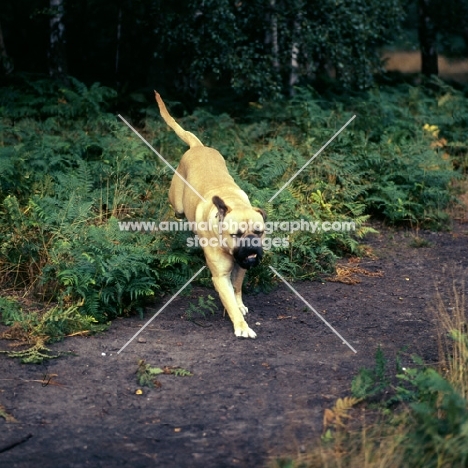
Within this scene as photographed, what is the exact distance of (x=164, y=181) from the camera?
10062 mm

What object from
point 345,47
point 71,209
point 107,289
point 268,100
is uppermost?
point 345,47

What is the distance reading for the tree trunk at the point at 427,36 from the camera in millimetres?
17875

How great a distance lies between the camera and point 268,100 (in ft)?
46.6

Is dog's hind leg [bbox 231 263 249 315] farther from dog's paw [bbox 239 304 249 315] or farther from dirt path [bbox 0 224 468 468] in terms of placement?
dirt path [bbox 0 224 468 468]

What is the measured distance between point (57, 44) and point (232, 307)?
9.24 metres

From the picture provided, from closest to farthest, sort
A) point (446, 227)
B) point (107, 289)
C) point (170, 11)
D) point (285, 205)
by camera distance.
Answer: point (107, 289), point (285, 205), point (446, 227), point (170, 11)

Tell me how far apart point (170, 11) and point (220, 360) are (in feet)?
27.6

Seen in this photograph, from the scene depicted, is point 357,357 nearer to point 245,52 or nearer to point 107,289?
point 107,289

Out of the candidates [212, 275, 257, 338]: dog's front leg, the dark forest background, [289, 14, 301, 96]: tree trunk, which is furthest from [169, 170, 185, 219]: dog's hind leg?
[289, 14, 301, 96]: tree trunk

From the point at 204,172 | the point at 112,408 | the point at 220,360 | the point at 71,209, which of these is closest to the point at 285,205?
the point at 204,172

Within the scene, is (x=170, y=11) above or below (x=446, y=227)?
above

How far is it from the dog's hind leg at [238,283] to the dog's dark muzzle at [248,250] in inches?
31.6

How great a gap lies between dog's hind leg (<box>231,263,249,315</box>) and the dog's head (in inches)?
29.6
